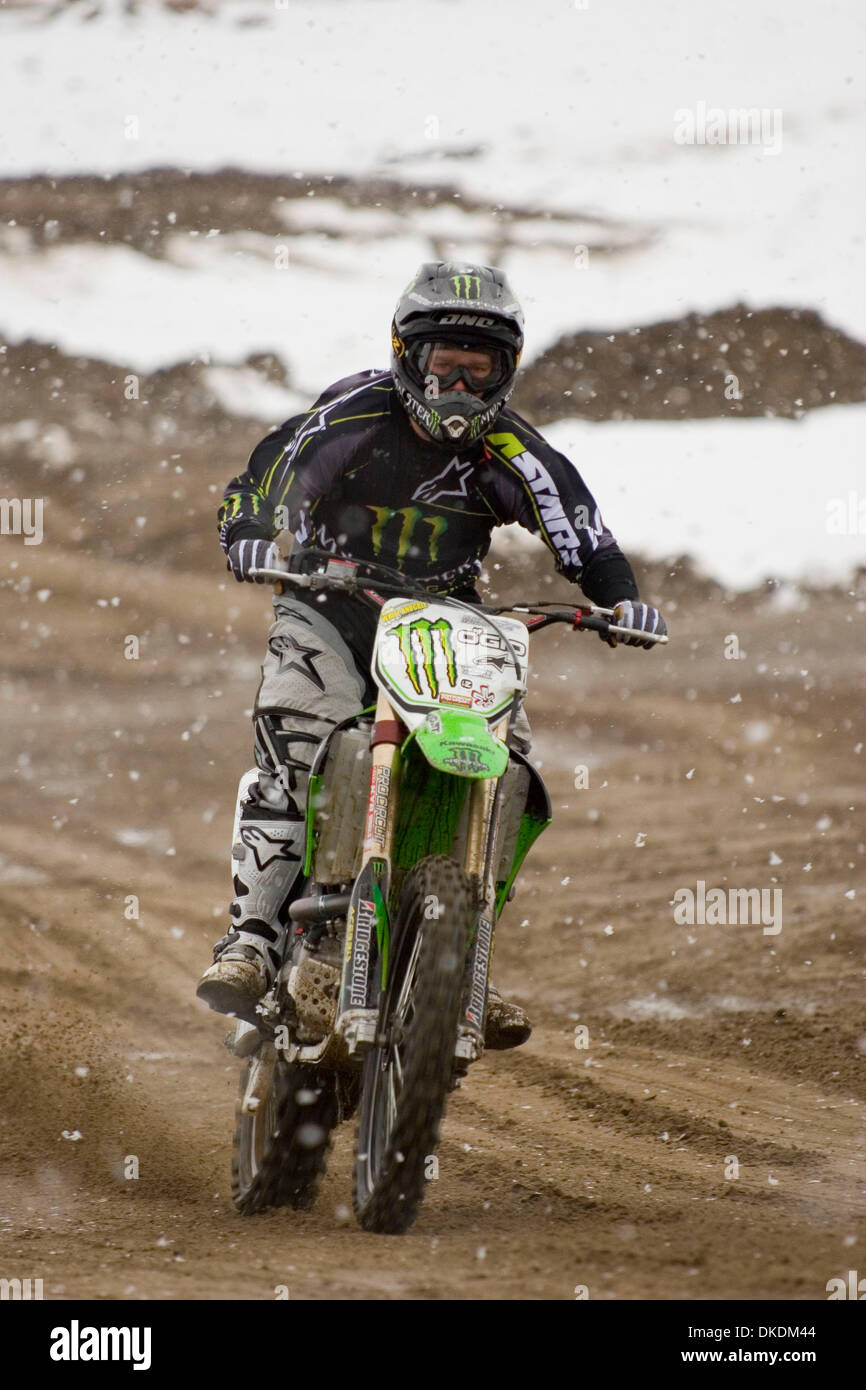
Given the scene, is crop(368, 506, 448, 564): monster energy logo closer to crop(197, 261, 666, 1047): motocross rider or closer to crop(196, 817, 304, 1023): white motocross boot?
crop(197, 261, 666, 1047): motocross rider

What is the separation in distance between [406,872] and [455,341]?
5.80ft

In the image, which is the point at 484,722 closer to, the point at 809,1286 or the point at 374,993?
the point at 374,993

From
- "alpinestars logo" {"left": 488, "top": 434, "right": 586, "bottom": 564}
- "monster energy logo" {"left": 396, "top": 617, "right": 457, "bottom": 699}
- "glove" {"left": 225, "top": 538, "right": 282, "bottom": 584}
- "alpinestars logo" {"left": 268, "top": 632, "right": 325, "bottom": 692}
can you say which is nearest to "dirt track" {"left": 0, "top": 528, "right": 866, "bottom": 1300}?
"monster energy logo" {"left": 396, "top": 617, "right": 457, "bottom": 699}

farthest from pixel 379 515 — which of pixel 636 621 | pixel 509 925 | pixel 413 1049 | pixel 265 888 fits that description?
pixel 509 925

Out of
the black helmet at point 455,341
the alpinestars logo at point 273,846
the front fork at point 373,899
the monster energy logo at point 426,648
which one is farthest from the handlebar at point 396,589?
the alpinestars logo at point 273,846

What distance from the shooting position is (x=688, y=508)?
65.9 feet

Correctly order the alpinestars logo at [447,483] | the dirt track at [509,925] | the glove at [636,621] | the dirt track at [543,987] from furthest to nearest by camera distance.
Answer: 1. the alpinestars logo at [447,483]
2. the glove at [636,621]
3. the dirt track at [509,925]
4. the dirt track at [543,987]

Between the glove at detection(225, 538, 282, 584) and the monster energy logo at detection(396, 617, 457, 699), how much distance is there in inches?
20.0

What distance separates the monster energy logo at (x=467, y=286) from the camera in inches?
189

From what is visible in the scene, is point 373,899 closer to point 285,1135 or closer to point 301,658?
point 301,658

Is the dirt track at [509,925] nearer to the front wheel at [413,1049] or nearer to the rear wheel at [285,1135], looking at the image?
the rear wheel at [285,1135]

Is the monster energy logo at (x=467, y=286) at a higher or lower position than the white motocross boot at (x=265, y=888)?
higher

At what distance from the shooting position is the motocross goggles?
485 cm

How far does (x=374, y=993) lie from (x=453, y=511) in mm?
1801
